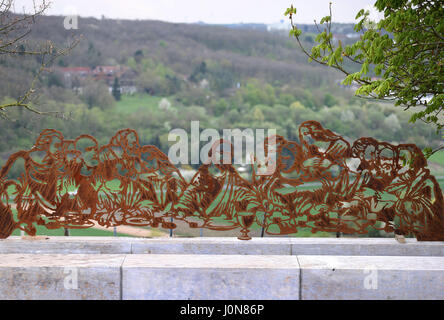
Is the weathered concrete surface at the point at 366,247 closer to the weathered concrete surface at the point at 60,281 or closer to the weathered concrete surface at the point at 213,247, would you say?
the weathered concrete surface at the point at 213,247

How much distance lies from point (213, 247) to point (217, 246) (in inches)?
1.6

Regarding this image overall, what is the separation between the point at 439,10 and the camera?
190 inches

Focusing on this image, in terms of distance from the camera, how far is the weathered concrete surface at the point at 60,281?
13.5 ft

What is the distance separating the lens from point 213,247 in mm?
4793

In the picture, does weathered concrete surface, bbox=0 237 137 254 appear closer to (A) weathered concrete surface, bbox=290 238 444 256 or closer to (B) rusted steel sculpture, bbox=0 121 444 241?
(B) rusted steel sculpture, bbox=0 121 444 241

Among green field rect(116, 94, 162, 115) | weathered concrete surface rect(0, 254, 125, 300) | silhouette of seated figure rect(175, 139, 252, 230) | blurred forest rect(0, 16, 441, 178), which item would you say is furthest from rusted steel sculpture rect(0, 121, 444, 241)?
green field rect(116, 94, 162, 115)

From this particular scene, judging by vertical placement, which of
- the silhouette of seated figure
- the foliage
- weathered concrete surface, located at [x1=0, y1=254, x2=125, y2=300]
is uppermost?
the foliage

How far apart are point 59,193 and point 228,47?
35520mm

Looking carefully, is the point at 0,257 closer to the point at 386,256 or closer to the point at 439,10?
the point at 386,256

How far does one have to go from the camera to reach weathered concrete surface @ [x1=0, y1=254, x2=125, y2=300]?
410cm

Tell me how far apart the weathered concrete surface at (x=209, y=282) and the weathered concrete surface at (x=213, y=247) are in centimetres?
66

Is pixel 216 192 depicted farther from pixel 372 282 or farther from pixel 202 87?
pixel 202 87

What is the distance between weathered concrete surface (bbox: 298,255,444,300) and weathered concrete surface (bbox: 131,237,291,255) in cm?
67

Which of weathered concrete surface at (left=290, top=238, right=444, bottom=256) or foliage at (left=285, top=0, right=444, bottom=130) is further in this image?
weathered concrete surface at (left=290, top=238, right=444, bottom=256)
